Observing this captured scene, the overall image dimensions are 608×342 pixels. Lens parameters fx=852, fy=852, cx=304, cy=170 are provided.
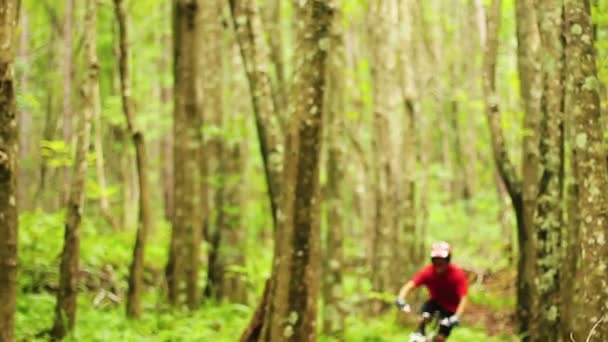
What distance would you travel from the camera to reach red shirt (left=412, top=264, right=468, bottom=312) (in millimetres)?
10461

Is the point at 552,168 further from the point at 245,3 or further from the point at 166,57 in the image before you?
the point at 166,57

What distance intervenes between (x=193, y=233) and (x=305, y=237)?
5.07 metres

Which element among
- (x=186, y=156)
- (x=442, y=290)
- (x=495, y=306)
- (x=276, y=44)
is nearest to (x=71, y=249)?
(x=186, y=156)

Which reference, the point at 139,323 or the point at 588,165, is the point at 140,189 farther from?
the point at 588,165

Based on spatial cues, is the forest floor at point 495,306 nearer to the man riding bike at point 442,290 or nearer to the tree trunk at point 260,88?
the man riding bike at point 442,290

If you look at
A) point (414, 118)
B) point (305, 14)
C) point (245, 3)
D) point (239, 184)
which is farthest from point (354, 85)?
point (305, 14)

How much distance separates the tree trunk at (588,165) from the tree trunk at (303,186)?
2.35 m

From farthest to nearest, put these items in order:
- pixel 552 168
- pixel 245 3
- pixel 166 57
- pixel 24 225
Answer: pixel 166 57
pixel 24 225
pixel 245 3
pixel 552 168

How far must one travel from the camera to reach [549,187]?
10.4 m

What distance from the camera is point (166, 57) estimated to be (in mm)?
26797

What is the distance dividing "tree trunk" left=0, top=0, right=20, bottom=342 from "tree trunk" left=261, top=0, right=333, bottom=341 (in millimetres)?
2549

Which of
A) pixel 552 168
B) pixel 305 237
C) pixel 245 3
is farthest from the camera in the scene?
pixel 245 3

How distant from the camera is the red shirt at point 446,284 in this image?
10461 millimetres

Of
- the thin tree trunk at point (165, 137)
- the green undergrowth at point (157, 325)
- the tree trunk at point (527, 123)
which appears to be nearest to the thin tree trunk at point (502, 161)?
the tree trunk at point (527, 123)
